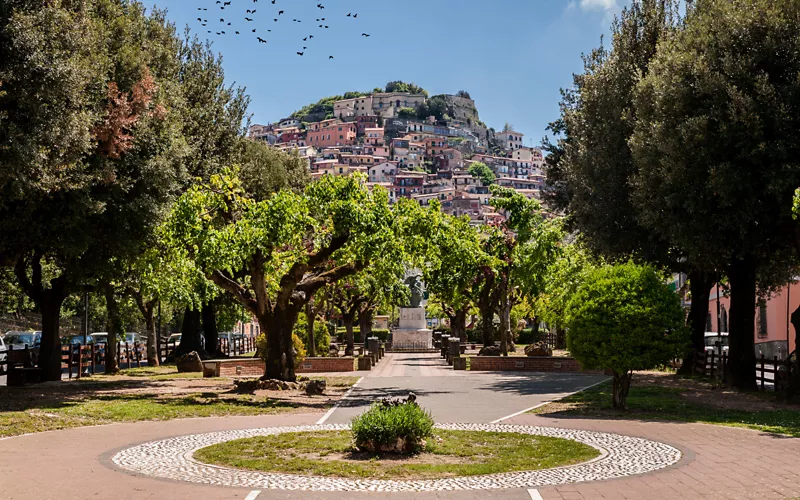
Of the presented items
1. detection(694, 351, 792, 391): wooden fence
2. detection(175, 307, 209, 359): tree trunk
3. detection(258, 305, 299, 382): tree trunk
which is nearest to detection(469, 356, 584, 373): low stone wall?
detection(694, 351, 792, 391): wooden fence

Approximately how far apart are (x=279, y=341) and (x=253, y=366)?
9476 mm

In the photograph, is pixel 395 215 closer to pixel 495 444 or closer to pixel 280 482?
pixel 495 444

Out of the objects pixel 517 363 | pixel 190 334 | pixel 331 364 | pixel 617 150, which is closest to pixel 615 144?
pixel 617 150

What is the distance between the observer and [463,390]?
23969mm

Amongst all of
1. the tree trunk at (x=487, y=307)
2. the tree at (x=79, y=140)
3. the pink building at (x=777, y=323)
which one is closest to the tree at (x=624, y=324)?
the tree at (x=79, y=140)

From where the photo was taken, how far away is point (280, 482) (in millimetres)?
9664

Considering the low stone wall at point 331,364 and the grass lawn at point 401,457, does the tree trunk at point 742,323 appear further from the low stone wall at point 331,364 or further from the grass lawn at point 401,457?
the low stone wall at point 331,364

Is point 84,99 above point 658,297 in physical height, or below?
above

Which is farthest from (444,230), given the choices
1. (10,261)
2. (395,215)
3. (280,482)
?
(280,482)

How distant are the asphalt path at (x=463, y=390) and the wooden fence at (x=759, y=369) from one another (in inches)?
139

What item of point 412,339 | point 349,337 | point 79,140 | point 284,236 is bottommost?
point 412,339

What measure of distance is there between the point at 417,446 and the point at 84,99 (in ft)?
36.9

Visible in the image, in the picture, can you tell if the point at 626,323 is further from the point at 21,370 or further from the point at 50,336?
the point at 50,336

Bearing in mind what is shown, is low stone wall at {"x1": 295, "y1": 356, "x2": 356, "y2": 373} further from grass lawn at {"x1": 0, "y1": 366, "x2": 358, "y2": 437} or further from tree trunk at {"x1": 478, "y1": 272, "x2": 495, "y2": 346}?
tree trunk at {"x1": 478, "y1": 272, "x2": 495, "y2": 346}
